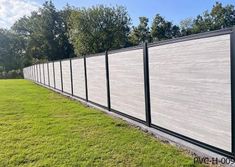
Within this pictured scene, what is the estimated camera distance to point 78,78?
9852mm

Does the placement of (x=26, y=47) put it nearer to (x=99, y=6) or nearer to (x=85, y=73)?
(x=99, y=6)

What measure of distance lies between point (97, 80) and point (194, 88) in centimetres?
443

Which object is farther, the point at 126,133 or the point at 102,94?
the point at 102,94

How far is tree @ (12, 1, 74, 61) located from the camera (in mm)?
41875

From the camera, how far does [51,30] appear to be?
140 ft

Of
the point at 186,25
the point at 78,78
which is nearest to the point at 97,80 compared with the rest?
the point at 78,78

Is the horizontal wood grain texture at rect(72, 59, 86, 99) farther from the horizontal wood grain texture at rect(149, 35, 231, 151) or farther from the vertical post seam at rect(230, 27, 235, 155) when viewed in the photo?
the vertical post seam at rect(230, 27, 235, 155)

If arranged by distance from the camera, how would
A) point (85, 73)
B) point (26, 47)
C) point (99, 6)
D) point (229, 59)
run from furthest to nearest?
point (26, 47) < point (99, 6) < point (85, 73) < point (229, 59)

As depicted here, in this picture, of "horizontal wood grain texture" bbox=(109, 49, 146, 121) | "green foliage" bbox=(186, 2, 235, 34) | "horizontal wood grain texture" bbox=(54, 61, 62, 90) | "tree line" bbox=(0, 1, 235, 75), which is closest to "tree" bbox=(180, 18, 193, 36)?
"tree line" bbox=(0, 1, 235, 75)

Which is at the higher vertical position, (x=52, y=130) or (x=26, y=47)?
(x=26, y=47)

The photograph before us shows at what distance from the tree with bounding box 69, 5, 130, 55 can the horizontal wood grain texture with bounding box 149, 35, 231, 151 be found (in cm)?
2581

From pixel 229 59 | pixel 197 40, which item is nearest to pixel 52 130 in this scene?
pixel 197 40

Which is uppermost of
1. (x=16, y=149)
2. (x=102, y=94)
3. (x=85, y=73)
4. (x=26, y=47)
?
(x=26, y=47)

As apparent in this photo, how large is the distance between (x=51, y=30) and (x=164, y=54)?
40.3m
